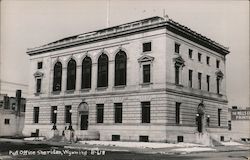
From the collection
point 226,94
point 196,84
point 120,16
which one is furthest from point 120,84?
point 120,16

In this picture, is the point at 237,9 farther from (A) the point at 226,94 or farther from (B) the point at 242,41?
(A) the point at 226,94

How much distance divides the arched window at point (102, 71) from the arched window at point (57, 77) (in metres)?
7.15

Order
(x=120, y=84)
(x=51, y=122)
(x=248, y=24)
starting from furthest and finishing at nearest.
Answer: (x=51, y=122) → (x=120, y=84) → (x=248, y=24)

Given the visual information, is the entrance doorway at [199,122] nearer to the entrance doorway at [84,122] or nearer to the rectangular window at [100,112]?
the rectangular window at [100,112]

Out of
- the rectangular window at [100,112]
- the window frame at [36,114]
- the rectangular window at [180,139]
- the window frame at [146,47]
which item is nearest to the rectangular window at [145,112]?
the rectangular window at [180,139]

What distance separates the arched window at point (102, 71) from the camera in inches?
1687

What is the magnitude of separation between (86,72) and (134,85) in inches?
321

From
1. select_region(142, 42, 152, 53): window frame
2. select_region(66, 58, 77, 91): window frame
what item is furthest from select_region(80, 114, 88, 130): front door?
select_region(142, 42, 152, 53): window frame

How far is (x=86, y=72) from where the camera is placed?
148ft

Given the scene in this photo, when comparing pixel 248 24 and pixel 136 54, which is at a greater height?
pixel 136 54

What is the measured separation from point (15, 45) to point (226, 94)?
35763mm

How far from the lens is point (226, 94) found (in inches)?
1916

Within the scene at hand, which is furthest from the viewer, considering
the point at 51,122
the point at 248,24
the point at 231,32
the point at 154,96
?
the point at 51,122

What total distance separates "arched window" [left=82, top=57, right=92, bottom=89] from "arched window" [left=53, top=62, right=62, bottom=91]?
4427 millimetres
